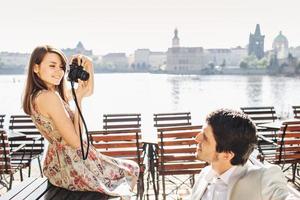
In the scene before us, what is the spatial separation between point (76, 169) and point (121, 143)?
1.65 metres

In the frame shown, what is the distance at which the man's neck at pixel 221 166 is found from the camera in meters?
1.76

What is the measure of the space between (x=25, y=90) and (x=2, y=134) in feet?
6.00

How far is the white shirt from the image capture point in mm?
1746

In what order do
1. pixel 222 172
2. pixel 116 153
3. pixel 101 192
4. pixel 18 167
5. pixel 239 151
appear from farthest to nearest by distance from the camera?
1. pixel 18 167
2. pixel 116 153
3. pixel 101 192
4. pixel 222 172
5. pixel 239 151

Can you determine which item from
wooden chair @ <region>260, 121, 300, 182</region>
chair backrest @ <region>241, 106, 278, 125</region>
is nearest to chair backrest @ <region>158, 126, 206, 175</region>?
wooden chair @ <region>260, 121, 300, 182</region>

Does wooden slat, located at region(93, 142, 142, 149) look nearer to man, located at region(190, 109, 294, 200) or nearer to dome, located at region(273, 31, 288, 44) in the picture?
man, located at region(190, 109, 294, 200)

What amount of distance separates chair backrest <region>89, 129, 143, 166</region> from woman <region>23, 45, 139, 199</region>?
1341 mm

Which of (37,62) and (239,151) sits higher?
(37,62)

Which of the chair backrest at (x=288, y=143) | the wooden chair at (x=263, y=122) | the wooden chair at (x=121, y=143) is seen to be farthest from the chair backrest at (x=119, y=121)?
the chair backrest at (x=288, y=143)

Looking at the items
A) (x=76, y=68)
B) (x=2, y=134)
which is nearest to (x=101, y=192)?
(x=76, y=68)

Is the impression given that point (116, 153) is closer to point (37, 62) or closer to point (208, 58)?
point (37, 62)

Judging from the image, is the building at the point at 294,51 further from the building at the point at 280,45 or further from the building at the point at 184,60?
the building at the point at 184,60

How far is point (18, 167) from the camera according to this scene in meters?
4.61

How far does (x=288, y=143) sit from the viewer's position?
4.55m
